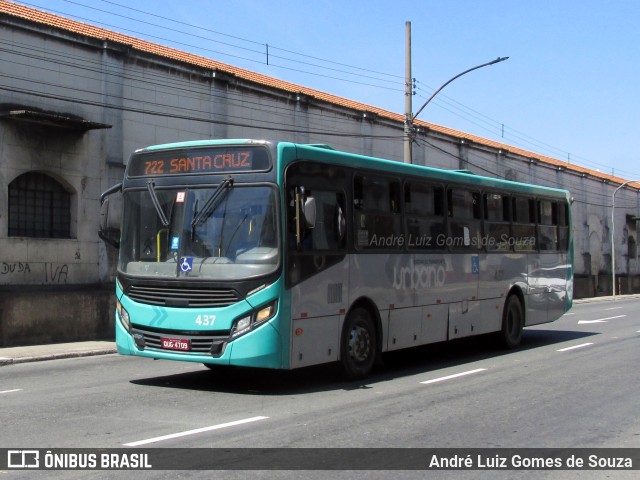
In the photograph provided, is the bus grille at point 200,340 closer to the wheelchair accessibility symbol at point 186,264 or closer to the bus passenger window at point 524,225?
the wheelchair accessibility symbol at point 186,264

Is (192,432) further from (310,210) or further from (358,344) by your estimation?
(358,344)

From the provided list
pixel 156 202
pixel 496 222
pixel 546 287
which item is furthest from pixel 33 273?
pixel 546 287

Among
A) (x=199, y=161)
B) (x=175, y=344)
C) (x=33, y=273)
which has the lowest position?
(x=175, y=344)

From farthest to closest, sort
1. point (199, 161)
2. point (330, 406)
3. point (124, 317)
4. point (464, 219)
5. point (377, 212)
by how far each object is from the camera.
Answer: point (464, 219), point (377, 212), point (124, 317), point (199, 161), point (330, 406)

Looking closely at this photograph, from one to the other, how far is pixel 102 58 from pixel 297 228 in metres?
11.0

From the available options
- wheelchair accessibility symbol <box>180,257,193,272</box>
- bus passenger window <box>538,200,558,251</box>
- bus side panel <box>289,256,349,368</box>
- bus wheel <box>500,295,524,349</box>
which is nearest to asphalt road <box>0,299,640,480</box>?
bus side panel <box>289,256,349,368</box>

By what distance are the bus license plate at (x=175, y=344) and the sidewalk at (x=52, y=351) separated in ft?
18.3

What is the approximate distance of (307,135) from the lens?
984 inches

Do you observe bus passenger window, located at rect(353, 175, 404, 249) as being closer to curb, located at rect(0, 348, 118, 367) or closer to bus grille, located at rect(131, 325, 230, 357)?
bus grille, located at rect(131, 325, 230, 357)

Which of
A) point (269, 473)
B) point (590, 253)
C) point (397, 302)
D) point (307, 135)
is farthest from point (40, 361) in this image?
point (590, 253)

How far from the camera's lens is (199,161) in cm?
1011

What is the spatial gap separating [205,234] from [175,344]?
1424 millimetres

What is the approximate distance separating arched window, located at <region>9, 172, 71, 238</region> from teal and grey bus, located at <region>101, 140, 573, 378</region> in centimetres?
716

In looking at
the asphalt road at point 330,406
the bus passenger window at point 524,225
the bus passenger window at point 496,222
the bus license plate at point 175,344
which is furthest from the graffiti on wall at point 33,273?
the bus passenger window at point 524,225
